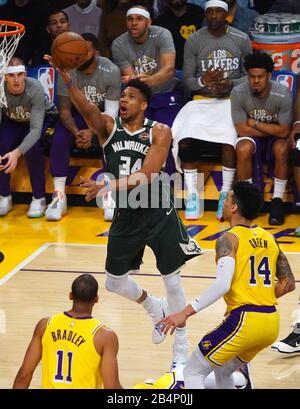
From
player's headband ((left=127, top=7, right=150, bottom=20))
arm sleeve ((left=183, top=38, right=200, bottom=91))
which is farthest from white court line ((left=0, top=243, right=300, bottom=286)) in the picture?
player's headband ((left=127, top=7, right=150, bottom=20))

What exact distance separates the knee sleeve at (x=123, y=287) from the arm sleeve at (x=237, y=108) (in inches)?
151

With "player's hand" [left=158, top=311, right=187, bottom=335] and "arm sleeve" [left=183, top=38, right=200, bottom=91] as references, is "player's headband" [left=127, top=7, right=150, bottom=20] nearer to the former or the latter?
"arm sleeve" [left=183, top=38, right=200, bottom=91]

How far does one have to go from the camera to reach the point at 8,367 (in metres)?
6.94

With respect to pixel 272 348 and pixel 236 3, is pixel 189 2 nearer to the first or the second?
pixel 236 3

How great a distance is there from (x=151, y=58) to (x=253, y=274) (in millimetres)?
5768

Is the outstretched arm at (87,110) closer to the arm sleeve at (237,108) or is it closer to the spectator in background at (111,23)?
the arm sleeve at (237,108)

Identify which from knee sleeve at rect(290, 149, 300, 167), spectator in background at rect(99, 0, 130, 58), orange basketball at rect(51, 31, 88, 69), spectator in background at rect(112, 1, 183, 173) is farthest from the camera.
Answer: spectator in background at rect(99, 0, 130, 58)

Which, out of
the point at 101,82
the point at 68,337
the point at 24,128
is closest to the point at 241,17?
the point at 101,82

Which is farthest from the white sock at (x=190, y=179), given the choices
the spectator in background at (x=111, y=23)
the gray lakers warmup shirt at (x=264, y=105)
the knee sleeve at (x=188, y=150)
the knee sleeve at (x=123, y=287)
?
the knee sleeve at (x=123, y=287)

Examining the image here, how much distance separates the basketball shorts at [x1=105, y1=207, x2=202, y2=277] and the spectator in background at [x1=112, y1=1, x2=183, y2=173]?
158 inches

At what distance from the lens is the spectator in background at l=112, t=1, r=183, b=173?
11.0m

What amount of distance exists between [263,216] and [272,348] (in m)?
3.78

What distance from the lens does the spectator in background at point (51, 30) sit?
11352mm
